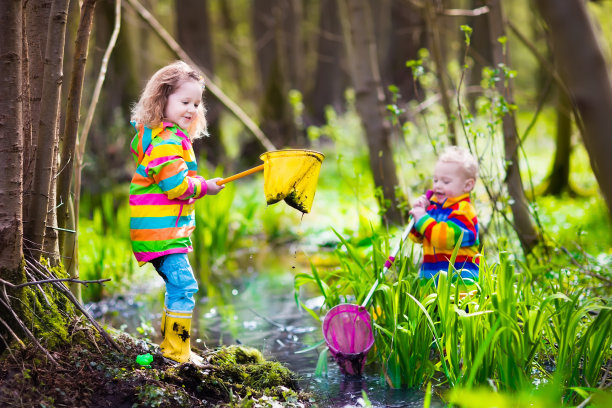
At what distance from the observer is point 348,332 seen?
3145 mm

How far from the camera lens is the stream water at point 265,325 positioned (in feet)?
9.90

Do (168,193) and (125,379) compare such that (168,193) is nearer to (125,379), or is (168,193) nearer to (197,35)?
(125,379)

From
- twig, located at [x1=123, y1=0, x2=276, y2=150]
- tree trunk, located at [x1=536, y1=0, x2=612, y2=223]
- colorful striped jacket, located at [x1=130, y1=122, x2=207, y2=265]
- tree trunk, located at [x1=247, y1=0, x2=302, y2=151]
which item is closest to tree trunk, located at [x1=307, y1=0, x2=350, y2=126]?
tree trunk, located at [x1=247, y1=0, x2=302, y2=151]

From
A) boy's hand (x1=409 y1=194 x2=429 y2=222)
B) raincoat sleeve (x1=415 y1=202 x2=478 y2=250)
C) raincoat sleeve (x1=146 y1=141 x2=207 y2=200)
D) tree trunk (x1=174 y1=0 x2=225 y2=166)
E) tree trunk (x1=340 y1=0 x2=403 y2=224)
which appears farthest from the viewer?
tree trunk (x1=174 y1=0 x2=225 y2=166)

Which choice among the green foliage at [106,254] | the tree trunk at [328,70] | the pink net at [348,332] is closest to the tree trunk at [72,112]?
the green foliage at [106,254]

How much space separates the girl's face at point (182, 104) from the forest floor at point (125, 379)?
103 centimetres

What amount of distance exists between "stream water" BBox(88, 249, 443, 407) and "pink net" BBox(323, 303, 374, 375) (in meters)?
0.15

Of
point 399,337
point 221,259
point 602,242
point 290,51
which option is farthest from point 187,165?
point 290,51

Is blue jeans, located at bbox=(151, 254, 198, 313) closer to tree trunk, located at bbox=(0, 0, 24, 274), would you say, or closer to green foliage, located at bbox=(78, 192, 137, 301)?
tree trunk, located at bbox=(0, 0, 24, 274)

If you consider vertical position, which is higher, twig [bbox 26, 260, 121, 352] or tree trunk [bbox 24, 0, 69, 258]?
tree trunk [bbox 24, 0, 69, 258]

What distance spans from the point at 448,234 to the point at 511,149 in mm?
1423

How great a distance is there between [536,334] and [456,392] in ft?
1.71

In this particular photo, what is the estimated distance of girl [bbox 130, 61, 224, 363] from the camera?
2908 mm

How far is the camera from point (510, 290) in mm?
2570
